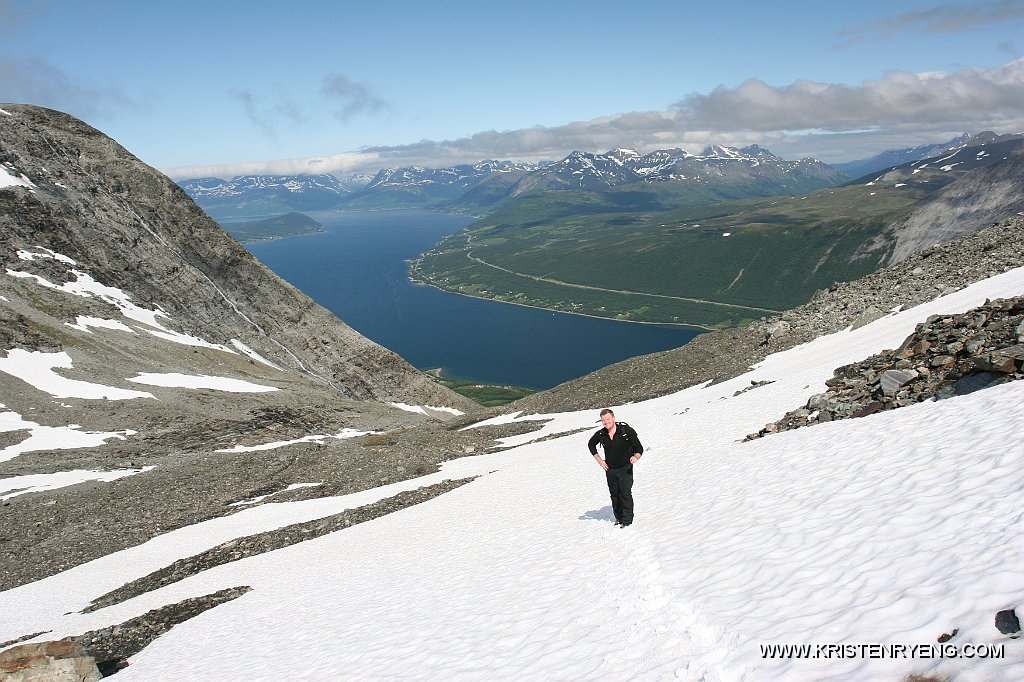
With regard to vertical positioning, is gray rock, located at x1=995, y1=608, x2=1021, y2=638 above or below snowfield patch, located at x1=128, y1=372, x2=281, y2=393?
below

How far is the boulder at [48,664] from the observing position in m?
12.6

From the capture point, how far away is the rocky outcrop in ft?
45.9

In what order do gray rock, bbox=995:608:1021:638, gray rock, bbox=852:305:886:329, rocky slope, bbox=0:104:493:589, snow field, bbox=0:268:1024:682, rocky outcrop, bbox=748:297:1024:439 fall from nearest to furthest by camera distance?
gray rock, bbox=995:608:1021:638 < snow field, bbox=0:268:1024:682 < rocky outcrop, bbox=748:297:1024:439 < rocky slope, bbox=0:104:493:589 < gray rock, bbox=852:305:886:329

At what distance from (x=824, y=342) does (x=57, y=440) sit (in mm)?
59659

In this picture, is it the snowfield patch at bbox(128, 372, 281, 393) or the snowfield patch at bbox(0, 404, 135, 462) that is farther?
the snowfield patch at bbox(128, 372, 281, 393)

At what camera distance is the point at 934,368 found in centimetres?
1683

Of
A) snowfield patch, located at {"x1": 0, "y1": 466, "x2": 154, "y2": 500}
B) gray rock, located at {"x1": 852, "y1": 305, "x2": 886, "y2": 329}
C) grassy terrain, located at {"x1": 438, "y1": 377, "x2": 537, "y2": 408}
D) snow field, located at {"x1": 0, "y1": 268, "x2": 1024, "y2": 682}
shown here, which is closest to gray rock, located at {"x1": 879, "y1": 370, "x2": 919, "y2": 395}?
snow field, located at {"x1": 0, "y1": 268, "x2": 1024, "y2": 682}

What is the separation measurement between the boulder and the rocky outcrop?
2043 centimetres

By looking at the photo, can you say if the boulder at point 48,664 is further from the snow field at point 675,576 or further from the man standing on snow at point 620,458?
the man standing on snow at point 620,458

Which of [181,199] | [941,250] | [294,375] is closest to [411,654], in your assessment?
[941,250]

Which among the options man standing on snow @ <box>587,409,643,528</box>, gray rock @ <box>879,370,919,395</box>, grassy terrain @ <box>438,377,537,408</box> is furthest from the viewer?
grassy terrain @ <box>438,377,537,408</box>

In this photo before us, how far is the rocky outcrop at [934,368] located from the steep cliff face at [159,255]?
68.7 metres

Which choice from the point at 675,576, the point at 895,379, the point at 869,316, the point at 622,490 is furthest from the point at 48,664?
the point at 869,316

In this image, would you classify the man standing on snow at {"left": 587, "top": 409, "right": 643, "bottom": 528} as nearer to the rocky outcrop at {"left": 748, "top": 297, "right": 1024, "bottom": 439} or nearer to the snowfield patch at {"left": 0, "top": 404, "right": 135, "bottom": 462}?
the rocky outcrop at {"left": 748, "top": 297, "right": 1024, "bottom": 439}
